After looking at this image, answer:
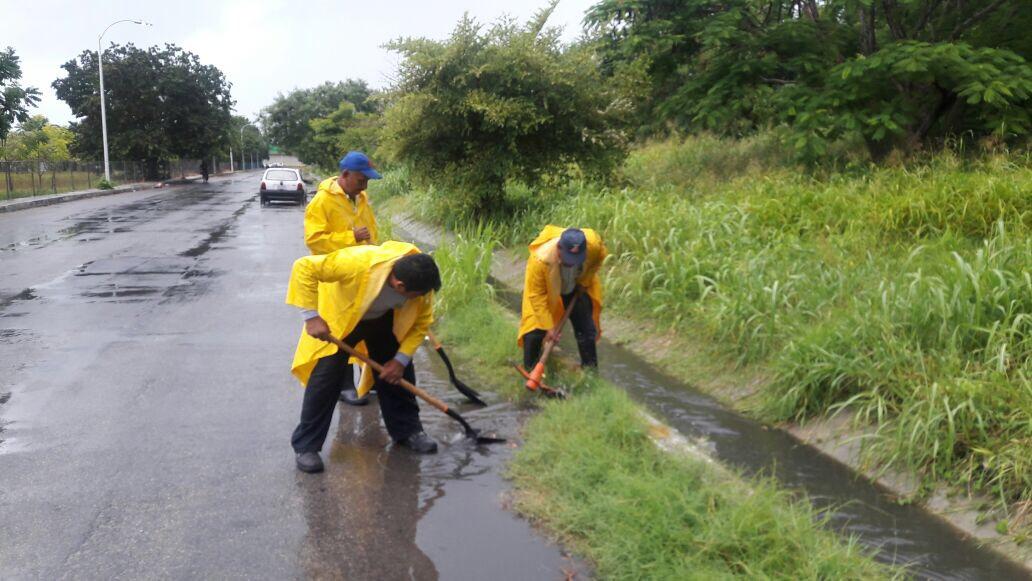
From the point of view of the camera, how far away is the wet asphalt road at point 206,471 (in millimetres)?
3801

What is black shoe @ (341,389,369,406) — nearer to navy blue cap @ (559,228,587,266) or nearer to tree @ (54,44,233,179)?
navy blue cap @ (559,228,587,266)

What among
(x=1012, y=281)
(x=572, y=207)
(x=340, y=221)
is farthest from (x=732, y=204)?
(x=340, y=221)

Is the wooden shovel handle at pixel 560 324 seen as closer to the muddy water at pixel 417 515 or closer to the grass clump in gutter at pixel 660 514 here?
the muddy water at pixel 417 515

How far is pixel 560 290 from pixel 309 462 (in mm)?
2249

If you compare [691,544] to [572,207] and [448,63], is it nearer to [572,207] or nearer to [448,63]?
[572,207]

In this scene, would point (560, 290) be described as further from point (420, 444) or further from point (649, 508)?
point (649, 508)

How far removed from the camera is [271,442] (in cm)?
527

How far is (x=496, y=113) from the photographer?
504 inches

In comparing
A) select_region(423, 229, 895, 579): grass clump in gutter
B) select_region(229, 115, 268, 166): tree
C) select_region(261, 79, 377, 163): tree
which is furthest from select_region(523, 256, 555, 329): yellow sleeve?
select_region(229, 115, 268, 166): tree

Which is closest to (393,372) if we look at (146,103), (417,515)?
(417,515)

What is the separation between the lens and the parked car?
28.1 metres

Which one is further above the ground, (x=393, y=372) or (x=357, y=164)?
(x=357, y=164)

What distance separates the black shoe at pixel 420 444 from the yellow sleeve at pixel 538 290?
1350mm

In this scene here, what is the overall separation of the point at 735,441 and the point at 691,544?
7.35ft
